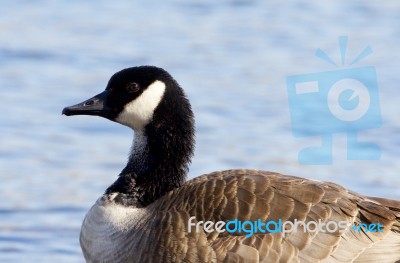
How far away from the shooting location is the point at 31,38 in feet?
44.3

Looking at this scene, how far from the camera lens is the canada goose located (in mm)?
6738

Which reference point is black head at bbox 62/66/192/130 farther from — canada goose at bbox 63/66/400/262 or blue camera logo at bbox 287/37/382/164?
blue camera logo at bbox 287/37/382/164

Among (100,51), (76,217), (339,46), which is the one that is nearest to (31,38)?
Answer: (100,51)

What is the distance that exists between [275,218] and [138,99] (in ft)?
4.59

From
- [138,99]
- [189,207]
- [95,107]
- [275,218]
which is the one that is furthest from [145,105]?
[275,218]

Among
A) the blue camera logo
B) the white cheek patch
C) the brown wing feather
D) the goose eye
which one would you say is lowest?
the brown wing feather

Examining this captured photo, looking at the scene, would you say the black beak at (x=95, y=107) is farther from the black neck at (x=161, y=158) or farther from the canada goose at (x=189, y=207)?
the black neck at (x=161, y=158)

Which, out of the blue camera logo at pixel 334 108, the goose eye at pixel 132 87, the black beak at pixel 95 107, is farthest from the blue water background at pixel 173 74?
the goose eye at pixel 132 87

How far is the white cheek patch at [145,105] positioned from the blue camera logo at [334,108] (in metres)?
3.13

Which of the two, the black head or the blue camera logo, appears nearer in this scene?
the black head

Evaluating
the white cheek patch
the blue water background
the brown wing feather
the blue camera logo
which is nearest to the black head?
the white cheek patch

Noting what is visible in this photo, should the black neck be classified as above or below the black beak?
below

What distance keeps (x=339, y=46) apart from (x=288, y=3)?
213 cm

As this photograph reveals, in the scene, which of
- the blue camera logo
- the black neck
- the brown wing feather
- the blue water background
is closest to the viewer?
the brown wing feather
